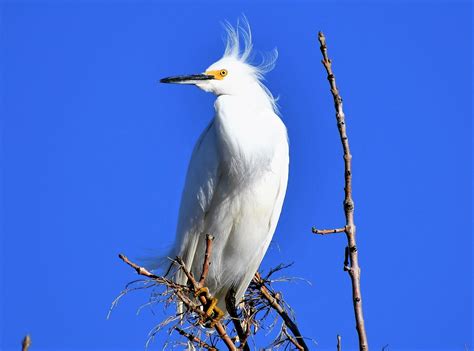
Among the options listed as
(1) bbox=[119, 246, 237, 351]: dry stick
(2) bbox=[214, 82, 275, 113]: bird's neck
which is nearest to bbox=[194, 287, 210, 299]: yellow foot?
(1) bbox=[119, 246, 237, 351]: dry stick

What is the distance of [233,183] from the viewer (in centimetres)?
459

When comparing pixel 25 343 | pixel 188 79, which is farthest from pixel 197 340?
pixel 188 79

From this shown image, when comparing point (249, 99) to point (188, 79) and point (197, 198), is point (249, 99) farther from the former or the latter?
point (197, 198)

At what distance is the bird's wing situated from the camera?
4.56 m

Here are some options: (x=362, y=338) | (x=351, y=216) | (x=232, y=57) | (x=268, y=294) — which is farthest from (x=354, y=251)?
(x=232, y=57)

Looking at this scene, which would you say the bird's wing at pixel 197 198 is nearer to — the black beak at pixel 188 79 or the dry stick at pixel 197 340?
the black beak at pixel 188 79

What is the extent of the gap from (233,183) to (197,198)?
24cm

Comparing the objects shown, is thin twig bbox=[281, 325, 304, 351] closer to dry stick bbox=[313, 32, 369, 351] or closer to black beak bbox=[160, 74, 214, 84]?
dry stick bbox=[313, 32, 369, 351]

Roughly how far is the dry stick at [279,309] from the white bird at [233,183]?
0.47m

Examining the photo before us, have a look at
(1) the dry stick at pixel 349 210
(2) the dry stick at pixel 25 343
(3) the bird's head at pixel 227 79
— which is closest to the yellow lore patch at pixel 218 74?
(3) the bird's head at pixel 227 79

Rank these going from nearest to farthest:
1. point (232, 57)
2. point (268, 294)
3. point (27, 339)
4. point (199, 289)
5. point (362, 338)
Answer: point (27, 339)
point (362, 338)
point (199, 289)
point (268, 294)
point (232, 57)

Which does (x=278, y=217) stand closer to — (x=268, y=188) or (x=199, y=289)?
(x=268, y=188)

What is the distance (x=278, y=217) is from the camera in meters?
4.70

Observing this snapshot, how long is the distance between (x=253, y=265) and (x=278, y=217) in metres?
0.37
